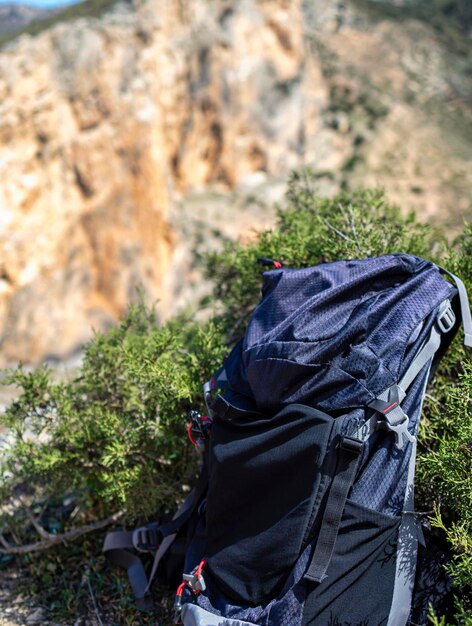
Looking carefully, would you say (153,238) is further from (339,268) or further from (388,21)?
(388,21)

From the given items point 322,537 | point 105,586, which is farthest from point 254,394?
point 105,586

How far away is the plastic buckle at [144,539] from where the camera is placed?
182cm

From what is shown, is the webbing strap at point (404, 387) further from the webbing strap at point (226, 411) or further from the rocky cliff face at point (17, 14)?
the rocky cliff face at point (17, 14)

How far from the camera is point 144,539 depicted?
1.83 meters

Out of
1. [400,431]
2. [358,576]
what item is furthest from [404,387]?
[358,576]

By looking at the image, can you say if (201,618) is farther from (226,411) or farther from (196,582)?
(226,411)

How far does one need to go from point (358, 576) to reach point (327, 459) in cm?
26

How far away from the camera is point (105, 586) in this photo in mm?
1927

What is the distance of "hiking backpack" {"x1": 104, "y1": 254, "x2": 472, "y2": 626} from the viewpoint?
1.24m

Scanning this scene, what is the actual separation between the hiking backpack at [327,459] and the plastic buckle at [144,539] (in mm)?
305

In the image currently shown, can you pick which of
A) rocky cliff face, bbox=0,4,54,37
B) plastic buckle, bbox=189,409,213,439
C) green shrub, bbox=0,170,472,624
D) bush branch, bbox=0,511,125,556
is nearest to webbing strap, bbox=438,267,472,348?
green shrub, bbox=0,170,472,624

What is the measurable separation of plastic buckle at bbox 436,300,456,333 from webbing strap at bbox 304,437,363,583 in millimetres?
413

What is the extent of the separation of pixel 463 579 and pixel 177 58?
17062 mm

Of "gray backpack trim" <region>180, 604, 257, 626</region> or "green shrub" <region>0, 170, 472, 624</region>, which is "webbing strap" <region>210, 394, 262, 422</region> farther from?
"gray backpack trim" <region>180, 604, 257, 626</region>
